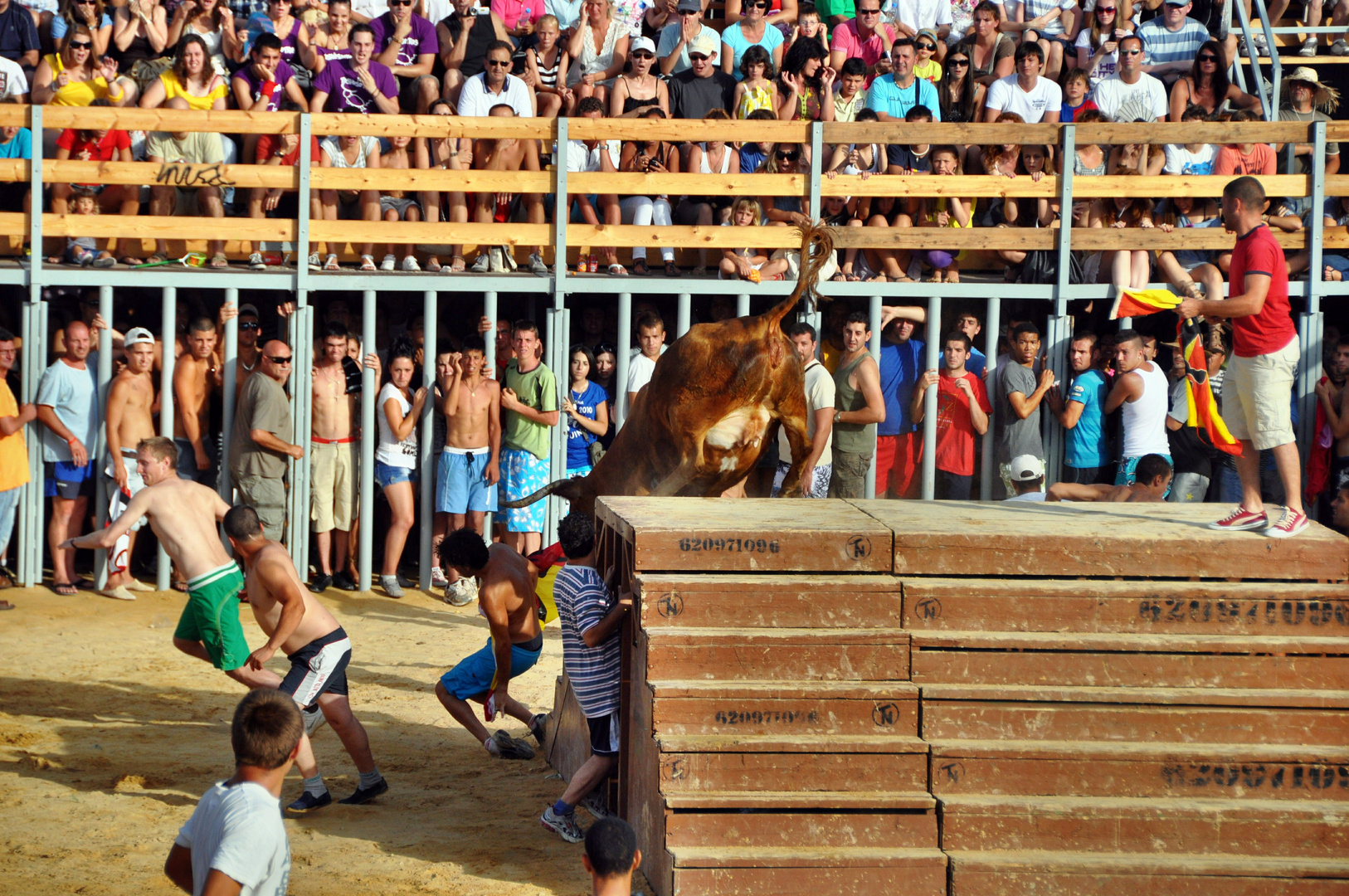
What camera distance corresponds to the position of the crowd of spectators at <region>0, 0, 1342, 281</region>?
464 inches

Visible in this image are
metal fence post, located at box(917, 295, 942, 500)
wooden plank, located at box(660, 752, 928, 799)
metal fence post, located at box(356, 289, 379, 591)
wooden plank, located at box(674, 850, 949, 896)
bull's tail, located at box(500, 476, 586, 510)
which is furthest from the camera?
metal fence post, located at box(917, 295, 942, 500)

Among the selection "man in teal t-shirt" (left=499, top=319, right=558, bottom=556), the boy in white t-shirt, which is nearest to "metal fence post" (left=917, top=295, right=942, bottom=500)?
"man in teal t-shirt" (left=499, top=319, right=558, bottom=556)

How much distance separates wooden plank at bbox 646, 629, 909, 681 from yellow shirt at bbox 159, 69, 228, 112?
8469 mm

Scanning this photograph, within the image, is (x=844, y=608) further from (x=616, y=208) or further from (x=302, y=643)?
(x=616, y=208)

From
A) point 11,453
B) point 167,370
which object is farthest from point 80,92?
point 11,453

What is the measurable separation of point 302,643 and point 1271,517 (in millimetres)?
4607

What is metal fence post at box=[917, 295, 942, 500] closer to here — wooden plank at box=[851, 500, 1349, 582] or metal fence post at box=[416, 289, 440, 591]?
metal fence post at box=[416, 289, 440, 591]

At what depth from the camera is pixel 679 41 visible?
1314cm

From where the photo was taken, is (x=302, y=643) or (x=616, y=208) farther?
(x=616, y=208)

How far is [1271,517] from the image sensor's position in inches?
227

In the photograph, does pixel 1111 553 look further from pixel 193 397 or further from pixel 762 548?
pixel 193 397

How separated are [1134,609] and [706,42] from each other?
8.98m

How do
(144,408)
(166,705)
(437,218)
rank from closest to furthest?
(166,705) → (144,408) → (437,218)

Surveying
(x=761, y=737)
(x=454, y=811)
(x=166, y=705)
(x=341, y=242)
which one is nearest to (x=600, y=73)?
(x=341, y=242)
